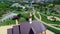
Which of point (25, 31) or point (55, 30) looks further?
point (55, 30)

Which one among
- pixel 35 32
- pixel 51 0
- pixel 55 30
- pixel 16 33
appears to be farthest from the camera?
pixel 51 0

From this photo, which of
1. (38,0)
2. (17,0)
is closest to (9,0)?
(17,0)

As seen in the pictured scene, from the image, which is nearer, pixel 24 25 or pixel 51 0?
pixel 24 25

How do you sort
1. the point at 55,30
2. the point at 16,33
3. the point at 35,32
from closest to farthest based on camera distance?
the point at 35,32 < the point at 16,33 < the point at 55,30

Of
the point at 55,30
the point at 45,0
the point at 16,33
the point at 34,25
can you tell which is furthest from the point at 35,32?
the point at 45,0

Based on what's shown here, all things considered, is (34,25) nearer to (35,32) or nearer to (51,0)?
(35,32)

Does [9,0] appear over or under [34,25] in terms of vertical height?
under

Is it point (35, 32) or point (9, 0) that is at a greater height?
point (35, 32)

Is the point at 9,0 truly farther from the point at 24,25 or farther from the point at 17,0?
the point at 24,25

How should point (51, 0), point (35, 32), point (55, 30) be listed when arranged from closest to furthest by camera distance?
point (35, 32), point (55, 30), point (51, 0)

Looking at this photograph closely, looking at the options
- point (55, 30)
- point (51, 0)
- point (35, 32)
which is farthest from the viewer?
point (51, 0)
